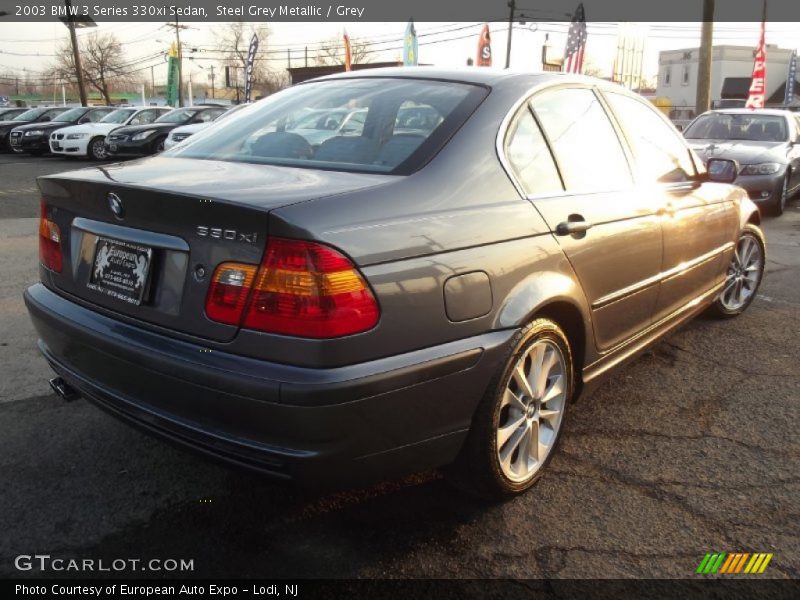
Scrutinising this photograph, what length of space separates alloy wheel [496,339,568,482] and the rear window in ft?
2.87

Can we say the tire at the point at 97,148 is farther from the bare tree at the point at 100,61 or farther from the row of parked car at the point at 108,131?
the bare tree at the point at 100,61

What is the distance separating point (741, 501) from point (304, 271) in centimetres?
194

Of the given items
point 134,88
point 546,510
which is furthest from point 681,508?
point 134,88

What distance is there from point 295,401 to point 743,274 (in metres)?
4.29

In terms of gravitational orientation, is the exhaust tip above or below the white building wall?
below

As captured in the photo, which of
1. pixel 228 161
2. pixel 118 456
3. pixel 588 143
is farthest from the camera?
pixel 588 143

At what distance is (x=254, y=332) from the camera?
6.43ft

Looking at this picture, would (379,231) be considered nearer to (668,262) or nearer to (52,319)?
(52,319)

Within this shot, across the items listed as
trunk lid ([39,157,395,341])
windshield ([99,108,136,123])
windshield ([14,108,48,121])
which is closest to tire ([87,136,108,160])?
windshield ([99,108,136,123])

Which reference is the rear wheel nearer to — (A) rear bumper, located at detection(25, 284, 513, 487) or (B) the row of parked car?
(B) the row of parked car

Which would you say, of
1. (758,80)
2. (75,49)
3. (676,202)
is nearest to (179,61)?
(75,49)

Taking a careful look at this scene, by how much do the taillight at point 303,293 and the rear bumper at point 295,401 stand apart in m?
0.12

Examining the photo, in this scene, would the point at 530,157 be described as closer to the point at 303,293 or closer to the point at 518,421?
the point at 518,421

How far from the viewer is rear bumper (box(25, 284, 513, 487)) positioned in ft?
6.29
